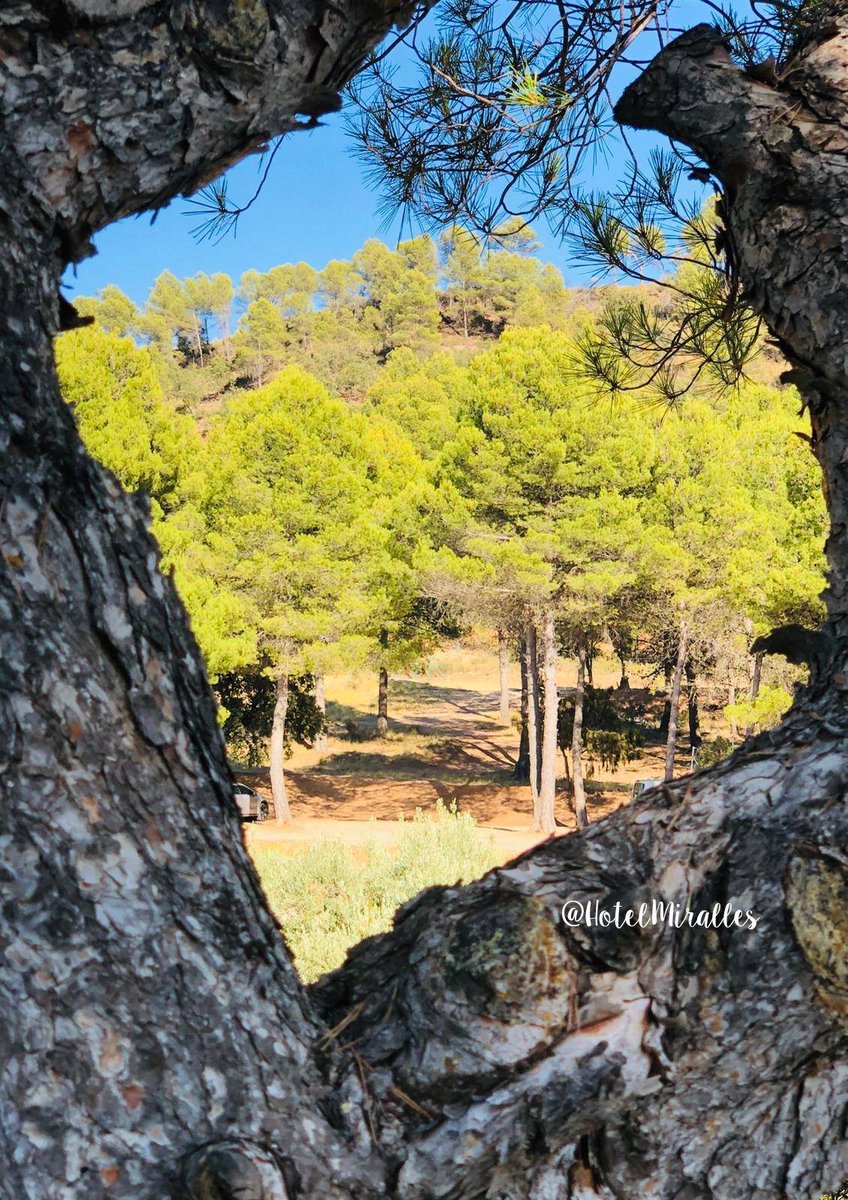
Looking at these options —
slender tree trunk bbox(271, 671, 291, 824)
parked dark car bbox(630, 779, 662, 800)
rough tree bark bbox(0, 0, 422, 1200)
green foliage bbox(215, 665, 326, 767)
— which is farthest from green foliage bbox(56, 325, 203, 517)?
rough tree bark bbox(0, 0, 422, 1200)

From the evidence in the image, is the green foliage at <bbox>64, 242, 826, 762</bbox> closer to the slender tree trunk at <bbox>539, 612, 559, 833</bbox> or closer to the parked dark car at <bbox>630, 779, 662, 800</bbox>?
the slender tree trunk at <bbox>539, 612, 559, 833</bbox>

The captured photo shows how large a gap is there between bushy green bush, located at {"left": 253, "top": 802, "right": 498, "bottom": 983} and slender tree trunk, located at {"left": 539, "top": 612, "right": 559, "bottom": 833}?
324 inches

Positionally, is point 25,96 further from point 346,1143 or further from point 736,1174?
point 736,1174

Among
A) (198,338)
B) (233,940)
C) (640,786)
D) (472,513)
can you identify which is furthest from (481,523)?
(198,338)

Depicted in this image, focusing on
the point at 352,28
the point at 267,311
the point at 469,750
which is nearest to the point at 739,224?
the point at 352,28

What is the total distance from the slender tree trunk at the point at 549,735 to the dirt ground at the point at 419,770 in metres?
0.66

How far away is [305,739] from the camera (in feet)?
82.8

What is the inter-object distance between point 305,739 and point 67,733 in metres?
24.7

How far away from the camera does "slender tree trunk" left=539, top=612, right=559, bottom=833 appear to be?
19.2 metres

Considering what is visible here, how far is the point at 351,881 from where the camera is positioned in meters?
9.27

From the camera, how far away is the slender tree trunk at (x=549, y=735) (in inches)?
754

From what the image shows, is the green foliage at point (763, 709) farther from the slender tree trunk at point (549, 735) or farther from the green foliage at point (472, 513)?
the slender tree trunk at point (549, 735)

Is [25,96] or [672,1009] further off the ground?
[25,96]

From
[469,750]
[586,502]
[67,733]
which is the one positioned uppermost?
[586,502]
